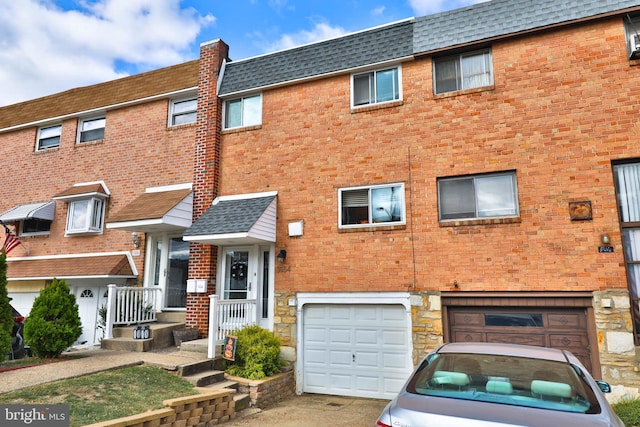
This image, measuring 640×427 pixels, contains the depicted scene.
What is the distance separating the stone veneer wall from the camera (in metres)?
5.75

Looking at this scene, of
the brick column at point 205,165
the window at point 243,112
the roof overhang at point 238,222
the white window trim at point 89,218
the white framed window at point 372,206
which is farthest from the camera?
the white window trim at point 89,218

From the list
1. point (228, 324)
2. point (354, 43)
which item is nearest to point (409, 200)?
point (354, 43)

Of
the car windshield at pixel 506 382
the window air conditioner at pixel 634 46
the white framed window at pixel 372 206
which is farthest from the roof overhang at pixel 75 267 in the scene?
the window air conditioner at pixel 634 46

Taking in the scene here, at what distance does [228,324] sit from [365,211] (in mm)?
4081

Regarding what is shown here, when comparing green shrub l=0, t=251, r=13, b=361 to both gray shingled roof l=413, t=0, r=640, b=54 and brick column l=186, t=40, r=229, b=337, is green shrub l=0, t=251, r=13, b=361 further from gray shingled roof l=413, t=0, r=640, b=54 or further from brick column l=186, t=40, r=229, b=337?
gray shingled roof l=413, t=0, r=640, b=54

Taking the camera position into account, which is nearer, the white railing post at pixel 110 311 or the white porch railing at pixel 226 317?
the white porch railing at pixel 226 317

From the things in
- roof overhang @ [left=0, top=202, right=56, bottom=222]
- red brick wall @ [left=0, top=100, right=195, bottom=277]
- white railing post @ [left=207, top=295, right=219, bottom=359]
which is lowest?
white railing post @ [left=207, top=295, right=219, bottom=359]

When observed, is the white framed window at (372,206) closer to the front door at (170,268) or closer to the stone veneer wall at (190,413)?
the stone veneer wall at (190,413)

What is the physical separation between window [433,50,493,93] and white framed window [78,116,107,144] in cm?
1047

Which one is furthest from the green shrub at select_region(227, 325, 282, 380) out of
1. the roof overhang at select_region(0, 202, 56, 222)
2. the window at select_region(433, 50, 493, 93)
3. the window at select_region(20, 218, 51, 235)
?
the window at select_region(20, 218, 51, 235)

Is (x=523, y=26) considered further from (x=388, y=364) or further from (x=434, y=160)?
(x=388, y=364)

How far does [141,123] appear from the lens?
512 inches

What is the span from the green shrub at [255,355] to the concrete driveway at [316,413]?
751 mm

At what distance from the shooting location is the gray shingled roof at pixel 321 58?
1017cm
